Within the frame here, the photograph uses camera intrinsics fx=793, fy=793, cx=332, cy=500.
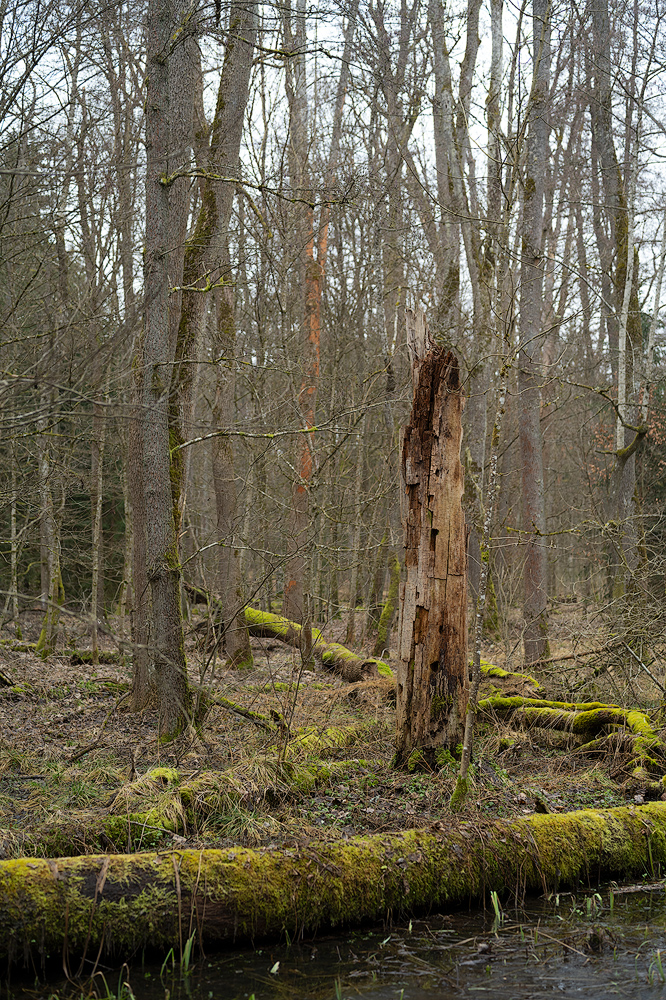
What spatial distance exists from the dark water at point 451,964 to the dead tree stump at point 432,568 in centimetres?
193

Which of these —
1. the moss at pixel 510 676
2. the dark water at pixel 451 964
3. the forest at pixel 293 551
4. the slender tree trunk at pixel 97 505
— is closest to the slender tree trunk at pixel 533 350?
the forest at pixel 293 551

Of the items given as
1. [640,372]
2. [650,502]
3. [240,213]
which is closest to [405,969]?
[640,372]

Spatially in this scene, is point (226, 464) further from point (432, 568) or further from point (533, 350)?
point (432, 568)

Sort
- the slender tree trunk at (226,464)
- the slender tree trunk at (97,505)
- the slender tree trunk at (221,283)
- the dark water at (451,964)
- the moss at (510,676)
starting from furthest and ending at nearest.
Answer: the slender tree trunk at (226,464)
the slender tree trunk at (97,505)
the moss at (510,676)
the slender tree trunk at (221,283)
the dark water at (451,964)

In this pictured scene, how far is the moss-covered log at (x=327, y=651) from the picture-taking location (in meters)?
11.1

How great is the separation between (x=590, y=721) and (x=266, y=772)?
349cm

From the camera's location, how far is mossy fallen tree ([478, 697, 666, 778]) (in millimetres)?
6988

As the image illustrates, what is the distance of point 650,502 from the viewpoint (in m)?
18.1

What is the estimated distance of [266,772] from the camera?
6.13 metres

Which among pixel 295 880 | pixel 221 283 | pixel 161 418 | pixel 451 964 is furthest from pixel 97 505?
pixel 451 964

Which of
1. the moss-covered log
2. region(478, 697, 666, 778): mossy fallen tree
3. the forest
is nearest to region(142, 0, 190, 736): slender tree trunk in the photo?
Result: the forest

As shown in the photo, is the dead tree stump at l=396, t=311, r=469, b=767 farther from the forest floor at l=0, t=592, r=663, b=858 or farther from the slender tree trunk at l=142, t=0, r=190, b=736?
the slender tree trunk at l=142, t=0, r=190, b=736

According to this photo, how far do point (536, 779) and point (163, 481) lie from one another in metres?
4.30

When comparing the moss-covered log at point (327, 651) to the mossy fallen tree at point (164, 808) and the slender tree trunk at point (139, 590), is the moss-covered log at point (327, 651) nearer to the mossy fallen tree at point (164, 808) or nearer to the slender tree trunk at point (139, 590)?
the slender tree trunk at point (139, 590)
